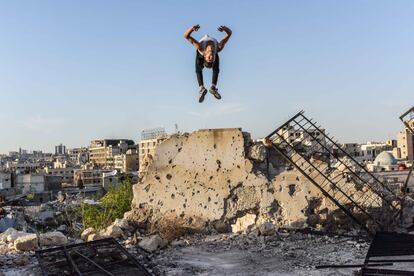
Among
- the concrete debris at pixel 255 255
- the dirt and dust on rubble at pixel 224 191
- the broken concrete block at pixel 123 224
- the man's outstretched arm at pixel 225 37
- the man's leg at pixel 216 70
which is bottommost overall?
the concrete debris at pixel 255 255

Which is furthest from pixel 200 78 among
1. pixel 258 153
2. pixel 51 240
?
pixel 51 240

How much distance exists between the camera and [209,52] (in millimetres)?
7301

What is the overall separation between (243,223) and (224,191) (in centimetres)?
70

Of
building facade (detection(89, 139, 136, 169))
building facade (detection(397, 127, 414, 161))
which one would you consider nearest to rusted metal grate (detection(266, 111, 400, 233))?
building facade (detection(397, 127, 414, 161))

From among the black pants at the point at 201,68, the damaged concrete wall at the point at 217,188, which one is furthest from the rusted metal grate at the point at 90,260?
the black pants at the point at 201,68

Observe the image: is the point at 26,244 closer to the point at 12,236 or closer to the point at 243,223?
the point at 12,236

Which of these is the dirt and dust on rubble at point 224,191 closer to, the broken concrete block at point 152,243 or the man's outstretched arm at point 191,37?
the broken concrete block at point 152,243

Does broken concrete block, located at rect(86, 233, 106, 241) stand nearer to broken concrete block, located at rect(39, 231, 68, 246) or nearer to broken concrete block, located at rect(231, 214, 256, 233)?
broken concrete block, located at rect(39, 231, 68, 246)

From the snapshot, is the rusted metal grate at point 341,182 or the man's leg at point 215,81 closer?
the man's leg at point 215,81

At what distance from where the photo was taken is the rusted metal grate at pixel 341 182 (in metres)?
8.80

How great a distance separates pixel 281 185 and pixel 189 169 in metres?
1.81

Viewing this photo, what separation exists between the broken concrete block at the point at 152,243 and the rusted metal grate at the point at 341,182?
286cm

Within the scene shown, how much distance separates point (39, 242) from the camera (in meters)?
7.86

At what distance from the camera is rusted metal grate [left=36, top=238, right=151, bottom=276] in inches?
252
